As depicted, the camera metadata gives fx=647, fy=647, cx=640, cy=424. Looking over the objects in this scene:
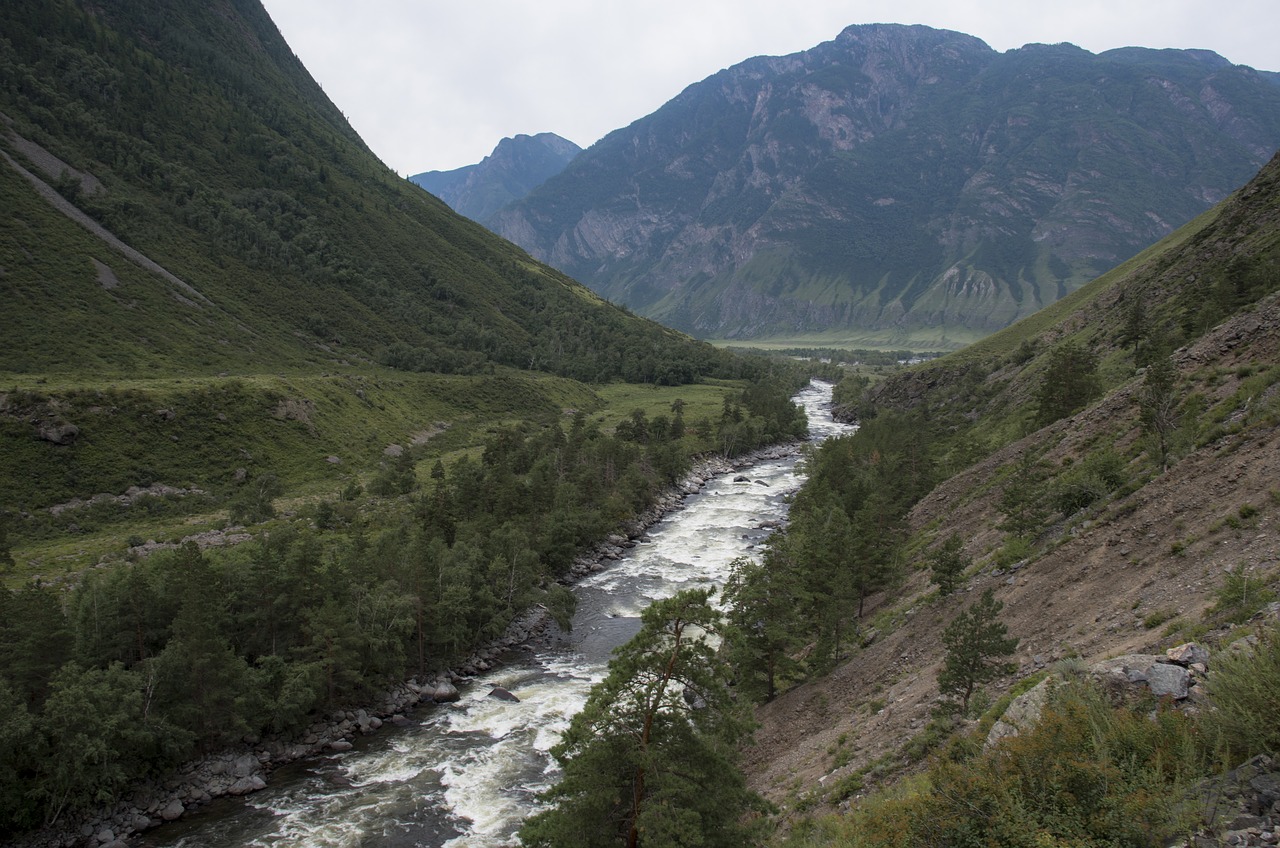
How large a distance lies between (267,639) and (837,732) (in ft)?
120

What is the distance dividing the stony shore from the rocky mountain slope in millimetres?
25399

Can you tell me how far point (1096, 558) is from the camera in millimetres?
29297

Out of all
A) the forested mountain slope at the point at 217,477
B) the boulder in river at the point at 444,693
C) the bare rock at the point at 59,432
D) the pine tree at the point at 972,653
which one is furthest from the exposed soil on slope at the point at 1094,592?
the bare rock at the point at 59,432

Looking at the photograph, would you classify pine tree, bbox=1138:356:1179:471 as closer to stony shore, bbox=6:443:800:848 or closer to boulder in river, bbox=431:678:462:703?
boulder in river, bbox=431:678:462:703

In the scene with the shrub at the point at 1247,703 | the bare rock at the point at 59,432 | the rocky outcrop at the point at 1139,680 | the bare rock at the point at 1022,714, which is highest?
the bare rock at the point at 59,432

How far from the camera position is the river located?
32.9m

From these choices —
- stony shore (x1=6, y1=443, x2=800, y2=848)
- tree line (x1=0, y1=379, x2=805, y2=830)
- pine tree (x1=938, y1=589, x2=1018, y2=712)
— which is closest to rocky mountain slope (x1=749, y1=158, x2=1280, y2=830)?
pine tree (x1=938, y1=589, x2=1018, y2=712)

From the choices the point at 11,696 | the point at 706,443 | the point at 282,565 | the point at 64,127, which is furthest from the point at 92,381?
the point at 64,127

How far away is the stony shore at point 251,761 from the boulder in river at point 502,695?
2729 millimetres

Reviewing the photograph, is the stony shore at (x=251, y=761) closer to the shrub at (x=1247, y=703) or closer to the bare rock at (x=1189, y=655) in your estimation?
the bare rock at (x=1189, y=655)

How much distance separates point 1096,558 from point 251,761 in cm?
4682

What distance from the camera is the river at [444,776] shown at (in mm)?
32875

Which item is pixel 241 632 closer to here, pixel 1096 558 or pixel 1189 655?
pixel 1189 655

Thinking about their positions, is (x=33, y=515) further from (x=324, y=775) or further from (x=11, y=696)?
(x=324, y=775)
